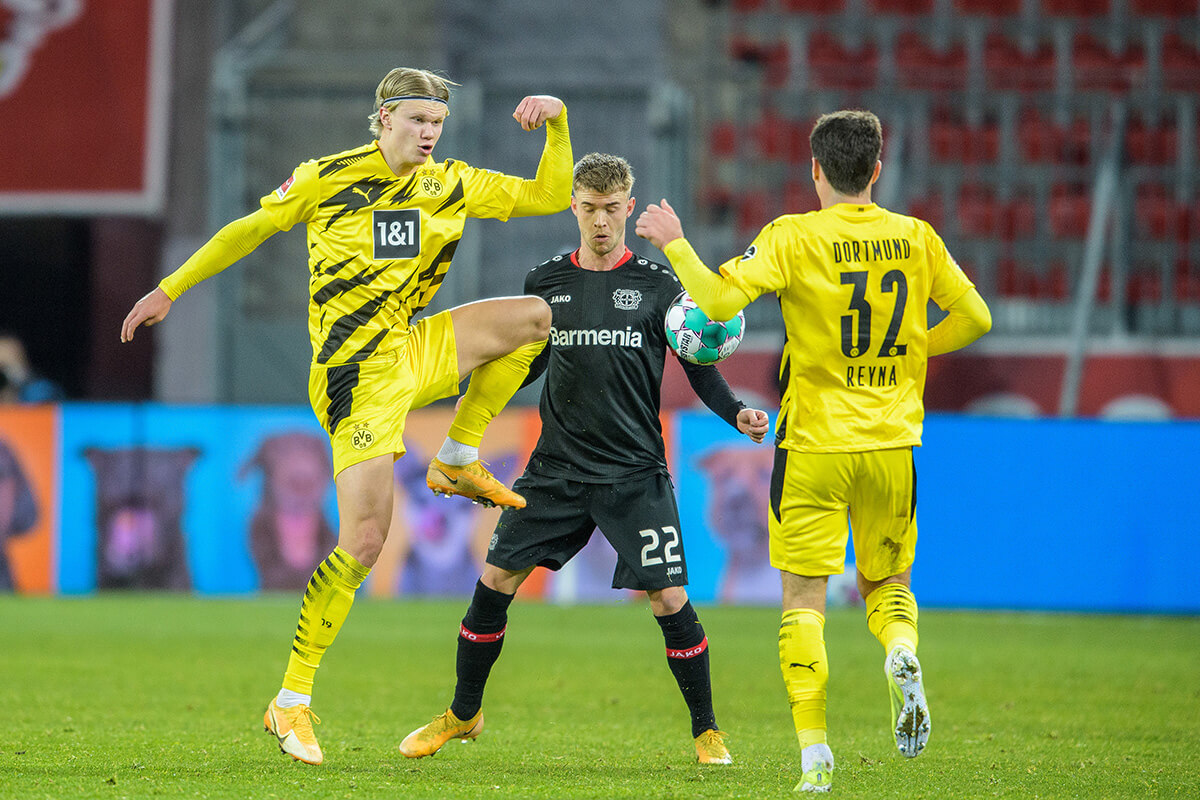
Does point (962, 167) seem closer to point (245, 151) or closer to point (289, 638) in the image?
point (245, 151)

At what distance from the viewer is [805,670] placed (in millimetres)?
4492

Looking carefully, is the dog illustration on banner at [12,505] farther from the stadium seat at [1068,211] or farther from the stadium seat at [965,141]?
the stadium seat at [1068,211]

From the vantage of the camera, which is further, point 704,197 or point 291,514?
point 704,197

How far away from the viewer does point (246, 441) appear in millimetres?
12680

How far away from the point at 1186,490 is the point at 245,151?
30.9 feet

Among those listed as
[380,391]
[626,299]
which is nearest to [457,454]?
[380,391]

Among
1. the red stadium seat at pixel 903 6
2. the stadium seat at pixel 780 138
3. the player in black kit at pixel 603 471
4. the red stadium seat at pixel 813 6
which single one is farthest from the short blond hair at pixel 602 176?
the red stadium seat at pixel 903 6

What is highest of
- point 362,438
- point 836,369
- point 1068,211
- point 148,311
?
point 1068,211

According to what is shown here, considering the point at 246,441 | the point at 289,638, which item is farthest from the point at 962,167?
the point at 289,638

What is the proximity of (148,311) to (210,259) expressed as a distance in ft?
0.94

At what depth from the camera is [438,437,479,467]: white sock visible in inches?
211

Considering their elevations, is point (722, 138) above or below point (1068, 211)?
above

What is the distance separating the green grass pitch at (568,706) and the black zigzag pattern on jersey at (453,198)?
1.95m

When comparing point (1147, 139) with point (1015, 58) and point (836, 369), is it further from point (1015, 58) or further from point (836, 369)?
point (836, 369)
